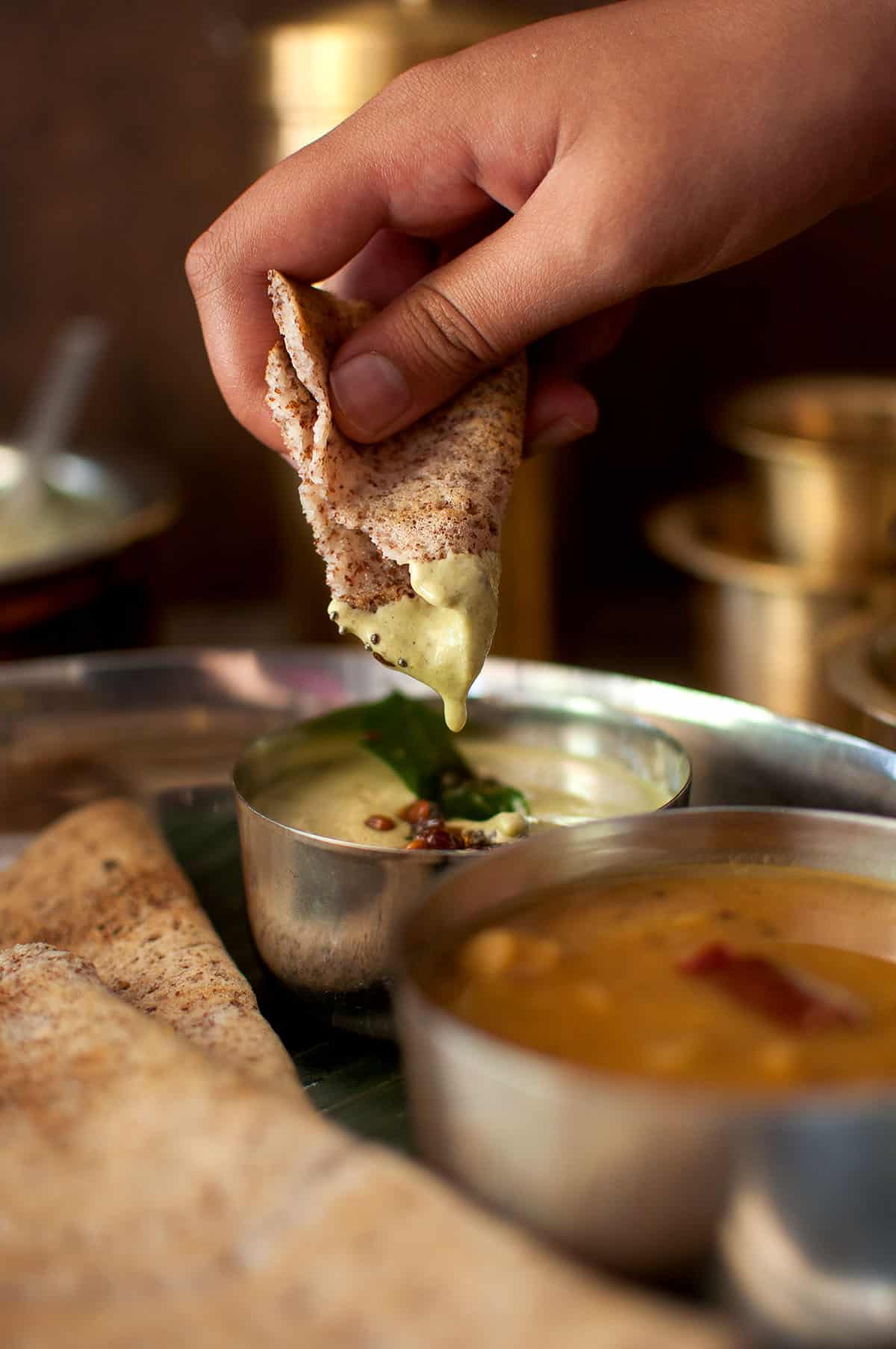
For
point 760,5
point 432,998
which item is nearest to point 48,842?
point 432,998

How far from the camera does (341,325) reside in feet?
5.16

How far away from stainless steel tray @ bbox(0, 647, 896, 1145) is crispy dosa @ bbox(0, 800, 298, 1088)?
3.3 inches

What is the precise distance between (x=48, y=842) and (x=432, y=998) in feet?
2.82

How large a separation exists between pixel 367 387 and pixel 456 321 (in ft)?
0.40

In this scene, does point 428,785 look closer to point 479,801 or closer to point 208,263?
point 479,801

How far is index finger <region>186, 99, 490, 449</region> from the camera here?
1451mm

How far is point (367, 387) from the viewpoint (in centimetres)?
146

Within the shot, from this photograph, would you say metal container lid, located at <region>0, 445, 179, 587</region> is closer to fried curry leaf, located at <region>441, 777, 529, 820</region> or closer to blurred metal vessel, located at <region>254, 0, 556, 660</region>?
blurred metal vessel, located at <region>254, 0, 556, 660</region>

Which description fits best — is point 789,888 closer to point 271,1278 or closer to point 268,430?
point 271,1278

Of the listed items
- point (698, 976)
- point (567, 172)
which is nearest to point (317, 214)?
point (567, 172)

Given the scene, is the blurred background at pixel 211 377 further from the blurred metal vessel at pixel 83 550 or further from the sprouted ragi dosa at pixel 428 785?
the sprouted ragi dosa at pixel 428 785

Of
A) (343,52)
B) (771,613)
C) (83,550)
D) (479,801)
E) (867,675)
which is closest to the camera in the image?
(479,801)

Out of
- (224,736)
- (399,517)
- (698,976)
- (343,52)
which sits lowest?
(224,736)

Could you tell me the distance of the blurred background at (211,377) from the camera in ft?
11.1
